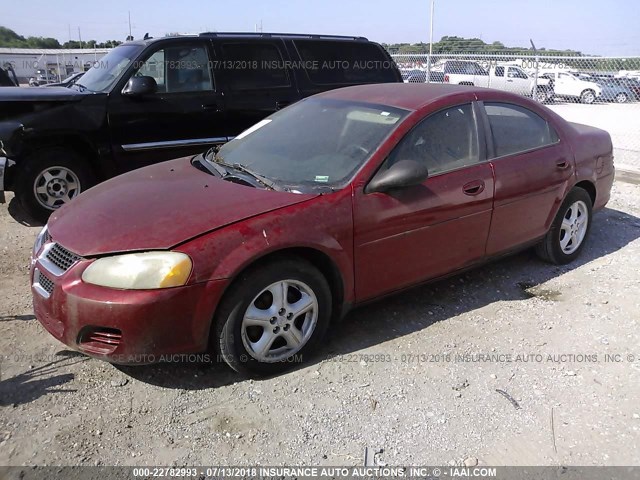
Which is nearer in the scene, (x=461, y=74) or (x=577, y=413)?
(x=577, y=413)

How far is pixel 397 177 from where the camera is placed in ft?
10.9

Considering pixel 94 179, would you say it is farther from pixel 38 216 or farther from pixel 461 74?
pixel 461 74

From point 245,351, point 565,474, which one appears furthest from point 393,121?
point 565,474

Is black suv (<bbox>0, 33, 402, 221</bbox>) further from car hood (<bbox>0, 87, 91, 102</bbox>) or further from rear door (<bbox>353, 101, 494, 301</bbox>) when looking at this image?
rear door (<bbox>353, 101, 494, 301</bbox>)

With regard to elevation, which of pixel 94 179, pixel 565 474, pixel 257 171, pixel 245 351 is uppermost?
pixel 257 171

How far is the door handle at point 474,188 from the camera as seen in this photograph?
12.4 feet

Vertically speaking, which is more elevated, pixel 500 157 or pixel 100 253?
pixel 500 157

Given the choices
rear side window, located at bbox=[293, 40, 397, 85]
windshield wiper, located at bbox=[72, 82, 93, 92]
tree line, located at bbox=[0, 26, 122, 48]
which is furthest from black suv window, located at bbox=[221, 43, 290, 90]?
tree line, located at bbox=[0, 26, 122, 48]

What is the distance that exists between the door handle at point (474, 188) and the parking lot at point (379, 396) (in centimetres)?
87

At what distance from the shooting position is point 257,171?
11.8ft

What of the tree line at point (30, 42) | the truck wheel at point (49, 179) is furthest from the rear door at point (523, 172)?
the tree line at point (30, 42)

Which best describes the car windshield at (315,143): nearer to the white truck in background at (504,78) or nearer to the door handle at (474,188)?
the door handle at (474,188)

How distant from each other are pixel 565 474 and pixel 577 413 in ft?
1.66

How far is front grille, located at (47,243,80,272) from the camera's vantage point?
2.89 m
